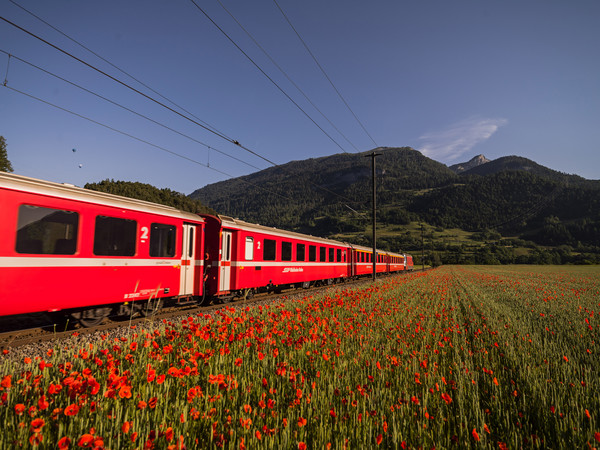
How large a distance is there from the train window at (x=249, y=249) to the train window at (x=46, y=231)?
22.3 feet

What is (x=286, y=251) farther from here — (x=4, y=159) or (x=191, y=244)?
(x=4, y=159)

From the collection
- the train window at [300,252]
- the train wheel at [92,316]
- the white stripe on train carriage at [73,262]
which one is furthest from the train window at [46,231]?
the train window at [300,252]

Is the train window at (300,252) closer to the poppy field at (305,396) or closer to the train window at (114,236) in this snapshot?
the train window at (114,236)

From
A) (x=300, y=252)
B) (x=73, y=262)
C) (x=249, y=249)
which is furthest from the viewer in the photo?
(x=300, y=252)

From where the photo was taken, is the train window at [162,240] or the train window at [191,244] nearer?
the train window at [162,240]

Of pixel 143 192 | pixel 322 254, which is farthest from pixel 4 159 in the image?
pixel 322 254

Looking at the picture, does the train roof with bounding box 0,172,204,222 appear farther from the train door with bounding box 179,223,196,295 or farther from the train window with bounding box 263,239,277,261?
the train window with bounding box 263,239,277,261

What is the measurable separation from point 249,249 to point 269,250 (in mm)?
1698

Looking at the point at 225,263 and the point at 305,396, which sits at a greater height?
the point at 225,263

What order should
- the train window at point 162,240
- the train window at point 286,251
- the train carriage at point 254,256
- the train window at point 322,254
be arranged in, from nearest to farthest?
the train window at point 162,240 → the train carriage at point 254,256 → the train window at point 286,251 → the train window at point 322,254

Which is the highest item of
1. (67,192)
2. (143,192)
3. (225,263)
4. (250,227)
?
(143,192)

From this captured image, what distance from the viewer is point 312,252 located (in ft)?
64.6

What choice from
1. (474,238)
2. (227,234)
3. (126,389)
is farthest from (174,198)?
(474,238)

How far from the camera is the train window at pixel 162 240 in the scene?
9109 mm
